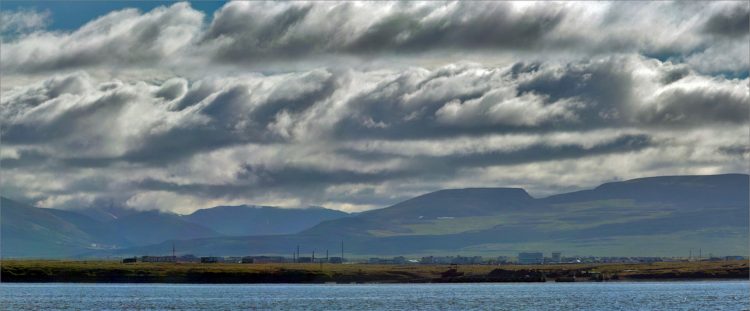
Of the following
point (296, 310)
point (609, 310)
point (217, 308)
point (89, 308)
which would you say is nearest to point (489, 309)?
point (609, 310)

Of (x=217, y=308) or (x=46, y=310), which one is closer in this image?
(x=46, y=310)

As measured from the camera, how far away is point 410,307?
196875 millimetres

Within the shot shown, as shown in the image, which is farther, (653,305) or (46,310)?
(653,305)

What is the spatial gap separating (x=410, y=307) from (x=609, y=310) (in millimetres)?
32473

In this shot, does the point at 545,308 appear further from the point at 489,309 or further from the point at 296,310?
the point at 296,310

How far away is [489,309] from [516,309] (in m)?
4.55

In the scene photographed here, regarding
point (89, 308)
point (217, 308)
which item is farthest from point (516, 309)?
point (89, 308)

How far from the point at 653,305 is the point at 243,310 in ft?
220

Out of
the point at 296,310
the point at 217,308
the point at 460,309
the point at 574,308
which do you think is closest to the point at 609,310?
the point at 574,308

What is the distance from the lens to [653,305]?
198500 mm

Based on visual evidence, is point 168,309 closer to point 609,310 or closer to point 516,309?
point 516,309

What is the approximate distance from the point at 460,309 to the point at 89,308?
58.0 meters

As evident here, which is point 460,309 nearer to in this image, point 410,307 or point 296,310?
point 410,307

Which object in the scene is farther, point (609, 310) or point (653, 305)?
point (653, 305)
